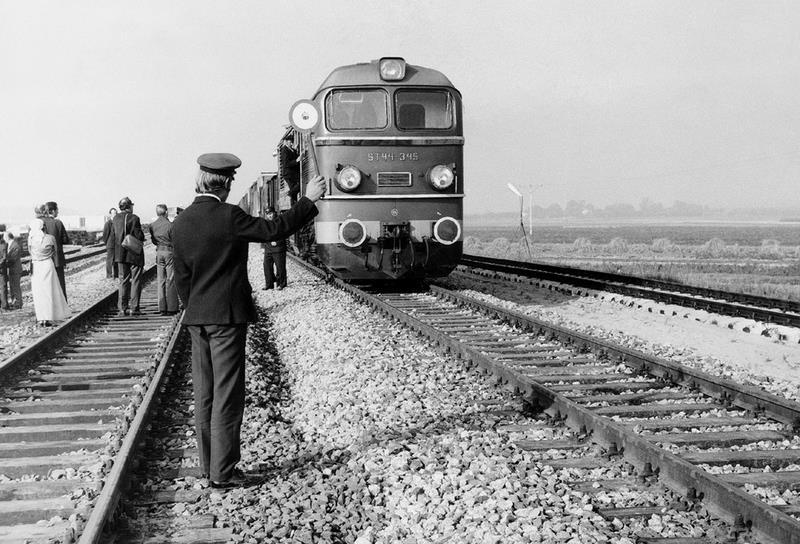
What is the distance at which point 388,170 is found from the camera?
11953 millimetres

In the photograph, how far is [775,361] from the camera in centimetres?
866

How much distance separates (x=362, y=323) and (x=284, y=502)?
5.80 meters

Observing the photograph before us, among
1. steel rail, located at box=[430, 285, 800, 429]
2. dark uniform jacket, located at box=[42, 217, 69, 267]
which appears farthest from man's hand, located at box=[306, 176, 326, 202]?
dark uniform jacket, located at box=[42, 217, 69, 267]

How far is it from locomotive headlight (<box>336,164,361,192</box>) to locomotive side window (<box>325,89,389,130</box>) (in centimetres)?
74

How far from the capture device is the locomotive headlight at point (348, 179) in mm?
11750

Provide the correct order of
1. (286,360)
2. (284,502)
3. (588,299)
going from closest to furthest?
(284,502)
(286,360)
(588,299)

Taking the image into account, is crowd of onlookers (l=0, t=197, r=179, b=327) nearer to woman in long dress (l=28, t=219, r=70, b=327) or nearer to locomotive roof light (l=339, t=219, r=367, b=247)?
woman in long dress (l=28, t=219, r=70, b=327)

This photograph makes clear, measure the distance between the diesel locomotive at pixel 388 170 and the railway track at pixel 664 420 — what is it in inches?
115

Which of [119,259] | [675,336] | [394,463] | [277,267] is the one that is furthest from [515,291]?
[394,463]

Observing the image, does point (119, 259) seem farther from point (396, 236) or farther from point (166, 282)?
point (396, 236)

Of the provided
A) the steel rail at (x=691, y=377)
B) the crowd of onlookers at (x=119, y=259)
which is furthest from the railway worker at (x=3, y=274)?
the steel rail at (x=691, y=377)

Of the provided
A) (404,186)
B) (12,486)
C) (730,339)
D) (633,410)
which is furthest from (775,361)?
A: (12,486)

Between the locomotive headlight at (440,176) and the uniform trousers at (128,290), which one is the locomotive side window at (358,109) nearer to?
the locomotive headlight at (440,176)

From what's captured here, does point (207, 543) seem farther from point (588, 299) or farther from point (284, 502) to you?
point (588, 299)
